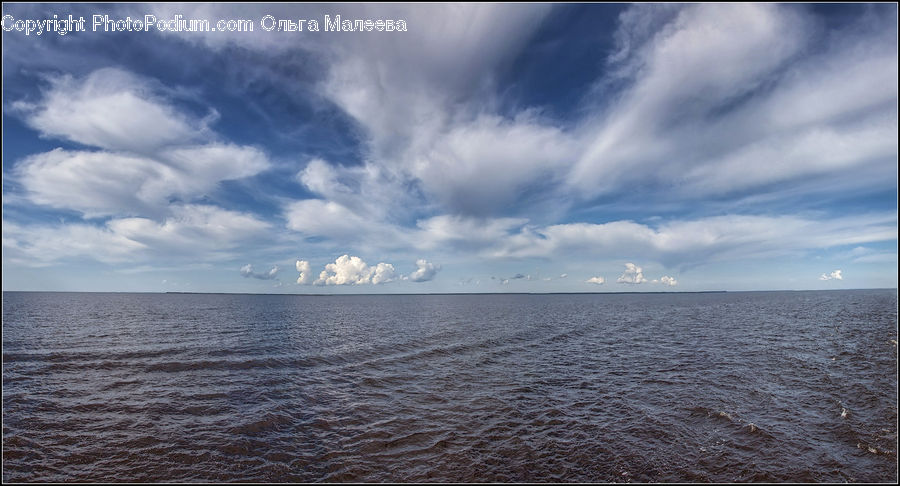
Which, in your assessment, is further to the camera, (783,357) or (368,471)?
(783,357)

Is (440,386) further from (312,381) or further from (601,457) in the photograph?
(601,457)

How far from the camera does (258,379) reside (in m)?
26.6

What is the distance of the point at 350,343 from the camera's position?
43.9 metres

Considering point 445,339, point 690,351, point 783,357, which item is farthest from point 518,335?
point 783,357

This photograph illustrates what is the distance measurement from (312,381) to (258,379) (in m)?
3.76

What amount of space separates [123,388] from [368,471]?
19.9 metres

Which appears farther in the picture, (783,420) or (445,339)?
(445,339)

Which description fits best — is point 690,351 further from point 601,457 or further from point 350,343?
point 350,343

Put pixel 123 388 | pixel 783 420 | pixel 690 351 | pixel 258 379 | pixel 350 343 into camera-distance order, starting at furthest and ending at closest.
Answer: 1. pixel 350 343
2. pixel 690 351
3. pixel 258 379
4. pixel 123 388
5. pixel 783 420

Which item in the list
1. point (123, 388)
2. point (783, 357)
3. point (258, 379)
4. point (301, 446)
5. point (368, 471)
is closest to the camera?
point (368, 471)

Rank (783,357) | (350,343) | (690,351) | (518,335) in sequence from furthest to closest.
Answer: (518,335)
(350,343)
(690,351)
(783,357)

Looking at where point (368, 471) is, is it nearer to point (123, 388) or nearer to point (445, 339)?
point (123, 388)

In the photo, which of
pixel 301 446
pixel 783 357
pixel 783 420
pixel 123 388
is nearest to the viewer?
pixel 301 446

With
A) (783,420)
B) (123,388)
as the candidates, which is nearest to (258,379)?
(123,388)
